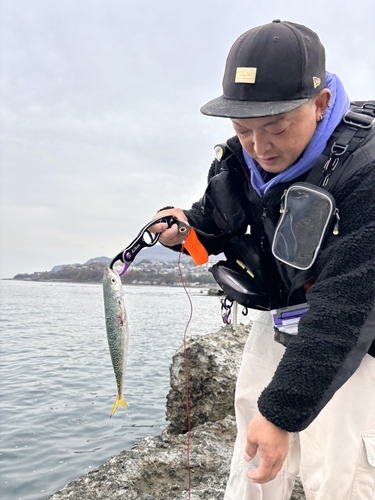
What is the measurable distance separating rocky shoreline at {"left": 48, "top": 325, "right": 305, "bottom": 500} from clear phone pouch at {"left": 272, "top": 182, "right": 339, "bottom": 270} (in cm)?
227

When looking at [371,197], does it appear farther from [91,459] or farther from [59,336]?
[59,336]

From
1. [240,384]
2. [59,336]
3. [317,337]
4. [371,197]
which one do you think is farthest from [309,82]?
[59,336]

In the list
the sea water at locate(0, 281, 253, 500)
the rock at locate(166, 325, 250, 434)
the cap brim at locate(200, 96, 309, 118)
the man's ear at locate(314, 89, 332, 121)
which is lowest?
the sea water at locate(0, 281, 253, 500)

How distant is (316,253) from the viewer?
2301 mm

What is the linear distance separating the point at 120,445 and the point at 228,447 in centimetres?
336

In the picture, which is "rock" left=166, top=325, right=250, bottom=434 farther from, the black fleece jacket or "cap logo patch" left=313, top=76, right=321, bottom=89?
"cap logo patch" left=313, top=76, right=321, bottom=89

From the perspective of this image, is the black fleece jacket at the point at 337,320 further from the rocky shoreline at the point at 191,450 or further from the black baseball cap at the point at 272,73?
the rocky shoreline at the point at 191,450

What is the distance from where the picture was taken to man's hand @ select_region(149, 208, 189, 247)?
3074 mm

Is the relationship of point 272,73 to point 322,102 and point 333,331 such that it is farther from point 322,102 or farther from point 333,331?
point 333,331

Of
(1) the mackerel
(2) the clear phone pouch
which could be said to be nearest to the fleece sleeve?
(2) the clear phone pouch

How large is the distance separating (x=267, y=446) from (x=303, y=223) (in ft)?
3.68

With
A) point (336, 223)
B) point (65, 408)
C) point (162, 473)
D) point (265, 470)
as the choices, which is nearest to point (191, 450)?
point (162, 473)

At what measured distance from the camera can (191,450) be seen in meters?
Result: 4.50

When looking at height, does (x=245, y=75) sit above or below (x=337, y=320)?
above
